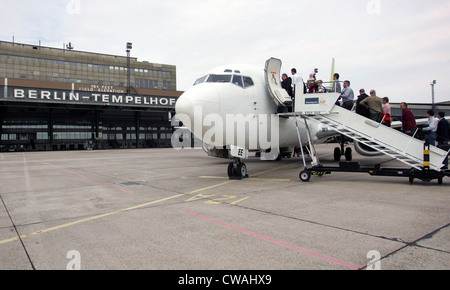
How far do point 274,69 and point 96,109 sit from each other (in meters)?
47.4

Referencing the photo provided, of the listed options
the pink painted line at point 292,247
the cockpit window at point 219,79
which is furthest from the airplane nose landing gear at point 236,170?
the pink painted line at point 292,247

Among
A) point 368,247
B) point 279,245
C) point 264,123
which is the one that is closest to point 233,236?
point 279,245

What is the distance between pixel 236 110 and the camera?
9820 millimetres

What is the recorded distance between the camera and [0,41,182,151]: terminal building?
48.9m

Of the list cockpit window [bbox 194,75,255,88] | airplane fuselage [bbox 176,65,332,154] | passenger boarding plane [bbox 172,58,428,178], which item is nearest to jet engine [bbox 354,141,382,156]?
passenger boarding plane [bbox 172,58,428,178]

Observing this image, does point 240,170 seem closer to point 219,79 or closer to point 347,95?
point 219,79

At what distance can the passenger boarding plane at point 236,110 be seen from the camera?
9.06 m

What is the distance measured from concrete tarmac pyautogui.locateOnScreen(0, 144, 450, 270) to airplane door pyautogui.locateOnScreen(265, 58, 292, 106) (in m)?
3.62

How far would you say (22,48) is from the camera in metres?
71.0

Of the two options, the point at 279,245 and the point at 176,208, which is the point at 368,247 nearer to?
the point at 279,245

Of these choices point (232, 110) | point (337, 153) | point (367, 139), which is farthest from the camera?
point (337, 153)

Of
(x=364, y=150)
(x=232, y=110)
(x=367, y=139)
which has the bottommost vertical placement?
(x=364, y=150)

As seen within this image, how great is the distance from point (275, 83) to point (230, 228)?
7440mm

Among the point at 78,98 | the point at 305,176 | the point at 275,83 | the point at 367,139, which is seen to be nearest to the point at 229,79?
the point at 275,83
